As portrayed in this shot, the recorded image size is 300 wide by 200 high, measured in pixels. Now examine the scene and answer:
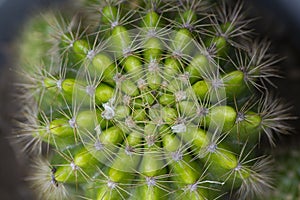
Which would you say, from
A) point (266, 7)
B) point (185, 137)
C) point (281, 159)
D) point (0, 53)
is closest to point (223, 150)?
point (185, 137)

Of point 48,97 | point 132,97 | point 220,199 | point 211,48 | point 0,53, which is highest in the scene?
point 211,48

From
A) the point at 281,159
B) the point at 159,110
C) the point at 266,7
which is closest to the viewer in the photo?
the point at 159,110

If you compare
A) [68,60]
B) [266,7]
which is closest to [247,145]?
[68,60]

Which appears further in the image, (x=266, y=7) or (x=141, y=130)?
(x=266, y=7)

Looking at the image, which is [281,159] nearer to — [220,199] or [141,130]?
[220,199]

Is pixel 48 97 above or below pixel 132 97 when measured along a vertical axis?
below

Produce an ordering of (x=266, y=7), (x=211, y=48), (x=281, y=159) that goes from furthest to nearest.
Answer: (x=266, y=7)
(x=281, y=159)
(x=211, y=48)
